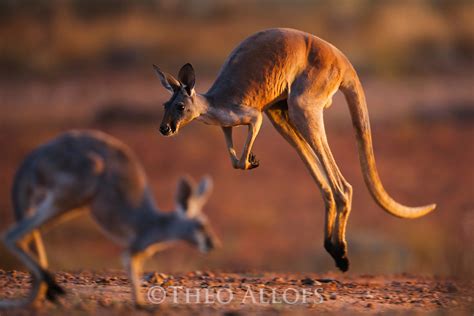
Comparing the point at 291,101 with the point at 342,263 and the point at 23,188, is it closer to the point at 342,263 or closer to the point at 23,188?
the point at 342,263

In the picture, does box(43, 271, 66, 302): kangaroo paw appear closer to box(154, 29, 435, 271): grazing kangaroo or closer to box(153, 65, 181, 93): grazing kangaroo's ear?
box(154, 29, 435, 271): grazing kangaroo

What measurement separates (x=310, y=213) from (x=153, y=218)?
37.2 ft

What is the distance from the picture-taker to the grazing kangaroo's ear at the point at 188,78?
28.5 feet

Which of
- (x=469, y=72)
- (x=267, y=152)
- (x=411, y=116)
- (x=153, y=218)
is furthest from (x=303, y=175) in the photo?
(x=153, y=218)

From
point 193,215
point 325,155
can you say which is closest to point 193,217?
point 193,215

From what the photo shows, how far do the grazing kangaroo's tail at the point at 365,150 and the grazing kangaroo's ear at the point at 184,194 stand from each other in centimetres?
320

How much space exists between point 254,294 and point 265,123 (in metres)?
13.9

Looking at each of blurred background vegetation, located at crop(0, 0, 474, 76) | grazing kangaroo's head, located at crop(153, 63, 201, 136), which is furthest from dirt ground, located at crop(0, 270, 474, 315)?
blurred background vegetation, located at crop(0, 0, 474, 76)

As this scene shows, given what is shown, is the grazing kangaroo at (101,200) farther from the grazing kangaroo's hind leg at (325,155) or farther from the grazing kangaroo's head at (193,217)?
the grazing kangaroo's hind leg at (325,155)

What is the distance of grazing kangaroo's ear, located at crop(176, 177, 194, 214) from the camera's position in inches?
274

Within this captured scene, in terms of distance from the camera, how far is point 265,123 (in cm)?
2266

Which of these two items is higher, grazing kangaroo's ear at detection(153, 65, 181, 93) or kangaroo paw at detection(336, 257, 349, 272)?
grazing kangaroo's ear at detection(153, 65, 181, 93)
